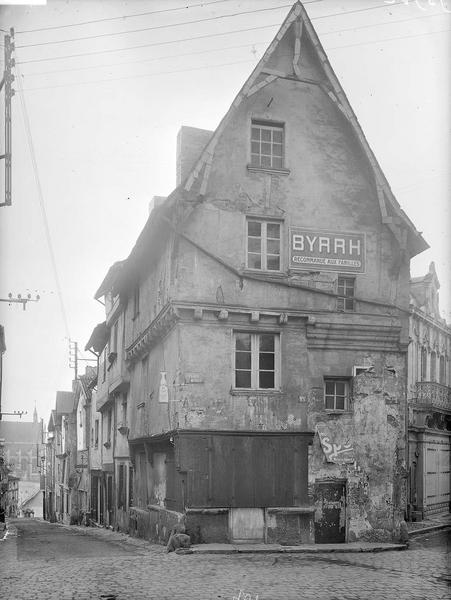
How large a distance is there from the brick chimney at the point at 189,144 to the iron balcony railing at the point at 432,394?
14565 mm

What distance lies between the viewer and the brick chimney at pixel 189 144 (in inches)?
842

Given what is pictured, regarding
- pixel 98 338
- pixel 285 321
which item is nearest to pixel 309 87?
pixel 285 321

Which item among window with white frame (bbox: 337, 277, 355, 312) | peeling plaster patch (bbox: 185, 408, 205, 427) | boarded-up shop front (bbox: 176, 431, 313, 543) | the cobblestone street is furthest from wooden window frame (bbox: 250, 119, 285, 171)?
the cobblestone street

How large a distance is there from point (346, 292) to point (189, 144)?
6.33 metres

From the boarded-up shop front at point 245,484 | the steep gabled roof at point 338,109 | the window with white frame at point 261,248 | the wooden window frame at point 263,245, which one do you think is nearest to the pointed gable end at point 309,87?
the steep gabled roof at point 338,109

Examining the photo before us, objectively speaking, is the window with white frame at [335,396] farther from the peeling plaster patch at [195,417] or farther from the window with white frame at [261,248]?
the peeling plaster patch at [195,417]

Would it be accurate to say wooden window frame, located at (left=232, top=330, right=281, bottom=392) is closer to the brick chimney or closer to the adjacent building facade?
the brick chimney

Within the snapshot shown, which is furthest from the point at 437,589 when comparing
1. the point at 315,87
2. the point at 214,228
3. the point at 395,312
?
the point at 315,87

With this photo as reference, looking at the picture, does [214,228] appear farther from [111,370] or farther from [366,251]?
[111,370]

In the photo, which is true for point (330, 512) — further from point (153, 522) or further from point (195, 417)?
point (153, 522)

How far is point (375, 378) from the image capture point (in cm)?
1969

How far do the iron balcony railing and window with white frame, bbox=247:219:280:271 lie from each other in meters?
13.2

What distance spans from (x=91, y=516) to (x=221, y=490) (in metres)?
24.5

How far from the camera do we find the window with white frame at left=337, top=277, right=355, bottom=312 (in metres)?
19.9
